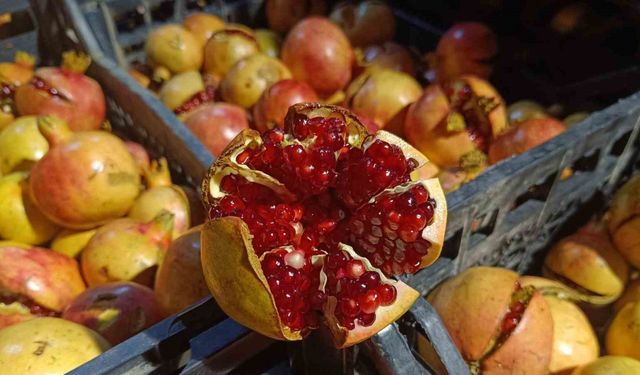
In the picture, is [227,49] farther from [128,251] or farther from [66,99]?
[128,251]

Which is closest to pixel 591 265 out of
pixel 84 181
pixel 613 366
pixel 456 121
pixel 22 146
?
pixel 613 366

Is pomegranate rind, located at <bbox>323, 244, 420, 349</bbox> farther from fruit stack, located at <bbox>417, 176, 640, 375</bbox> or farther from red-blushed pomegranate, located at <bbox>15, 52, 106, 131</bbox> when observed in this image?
red-blushed pomegranate, located at <bbox>15, 52, 106, 131</bbox>

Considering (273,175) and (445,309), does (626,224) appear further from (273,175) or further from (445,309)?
(273,175)

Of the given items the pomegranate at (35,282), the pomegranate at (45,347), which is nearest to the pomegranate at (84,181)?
the pomegranate at (35,282)

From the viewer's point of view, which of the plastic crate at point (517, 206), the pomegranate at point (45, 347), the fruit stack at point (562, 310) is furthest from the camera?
the fruit stack at point (562, 310)

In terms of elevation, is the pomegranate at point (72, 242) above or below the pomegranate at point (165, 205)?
→ below

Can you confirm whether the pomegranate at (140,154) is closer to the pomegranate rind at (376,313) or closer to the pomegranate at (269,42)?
the pomegranate at (269,42)

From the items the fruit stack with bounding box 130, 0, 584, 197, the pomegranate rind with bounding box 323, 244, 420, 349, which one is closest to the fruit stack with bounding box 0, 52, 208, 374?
the fruit stack with bounding box 130, 0, 584, 197
